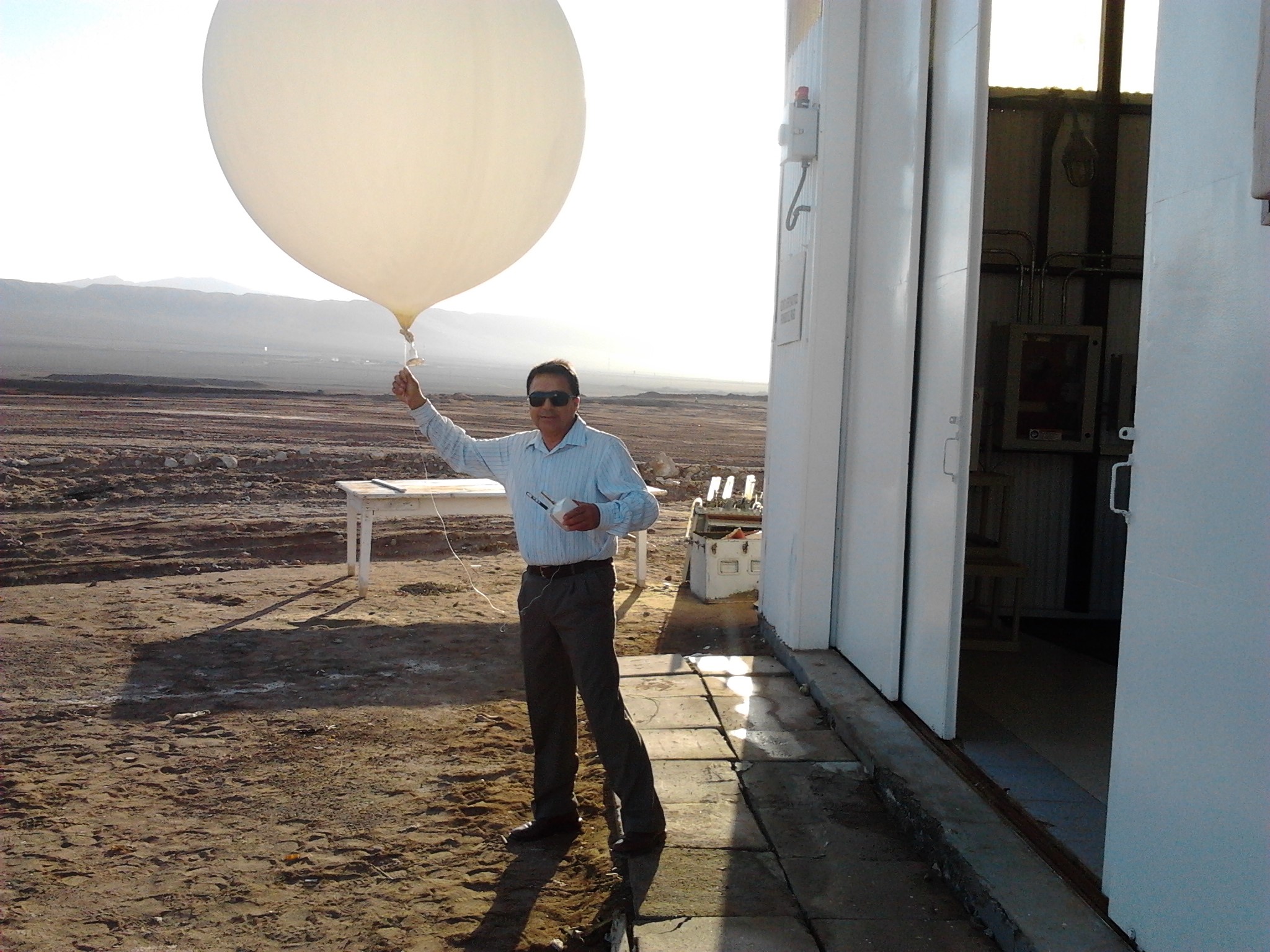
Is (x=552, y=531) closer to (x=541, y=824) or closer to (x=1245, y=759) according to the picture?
(x=541, y=824)

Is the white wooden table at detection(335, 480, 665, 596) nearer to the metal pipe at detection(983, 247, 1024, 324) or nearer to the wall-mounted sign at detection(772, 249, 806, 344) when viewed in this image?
the wall-mounted sign at detection(772, 249, 806, 344)

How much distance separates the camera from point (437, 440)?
12.7 ft

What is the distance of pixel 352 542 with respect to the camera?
870 centimetres

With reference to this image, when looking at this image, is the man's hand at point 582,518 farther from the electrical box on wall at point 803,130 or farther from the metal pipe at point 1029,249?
the metal pipe at point 1029,249

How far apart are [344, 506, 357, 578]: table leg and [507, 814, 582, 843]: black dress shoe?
4667mm

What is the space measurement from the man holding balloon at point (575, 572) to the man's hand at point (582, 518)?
46mm

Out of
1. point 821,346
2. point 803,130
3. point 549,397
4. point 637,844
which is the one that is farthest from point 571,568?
point 803,130

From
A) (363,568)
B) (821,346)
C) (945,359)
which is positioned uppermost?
(821,346)

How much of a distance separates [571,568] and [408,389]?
0.90 meters

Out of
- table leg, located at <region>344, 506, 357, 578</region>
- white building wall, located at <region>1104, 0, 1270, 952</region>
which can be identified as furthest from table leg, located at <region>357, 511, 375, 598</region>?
white building wall, located at <region>1104, 0, 1270, 952</region>

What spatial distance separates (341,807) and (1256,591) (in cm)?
347

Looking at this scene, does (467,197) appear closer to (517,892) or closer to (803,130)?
(517,892)

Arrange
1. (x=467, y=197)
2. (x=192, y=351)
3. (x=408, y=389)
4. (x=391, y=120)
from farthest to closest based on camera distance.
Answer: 1. (x=192, y=351)
2. (x=408, y=389)
3. (x=467, y=197)
4. (x=391, y=120)

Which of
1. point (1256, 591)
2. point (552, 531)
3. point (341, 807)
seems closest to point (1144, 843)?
point (1256, 591)
